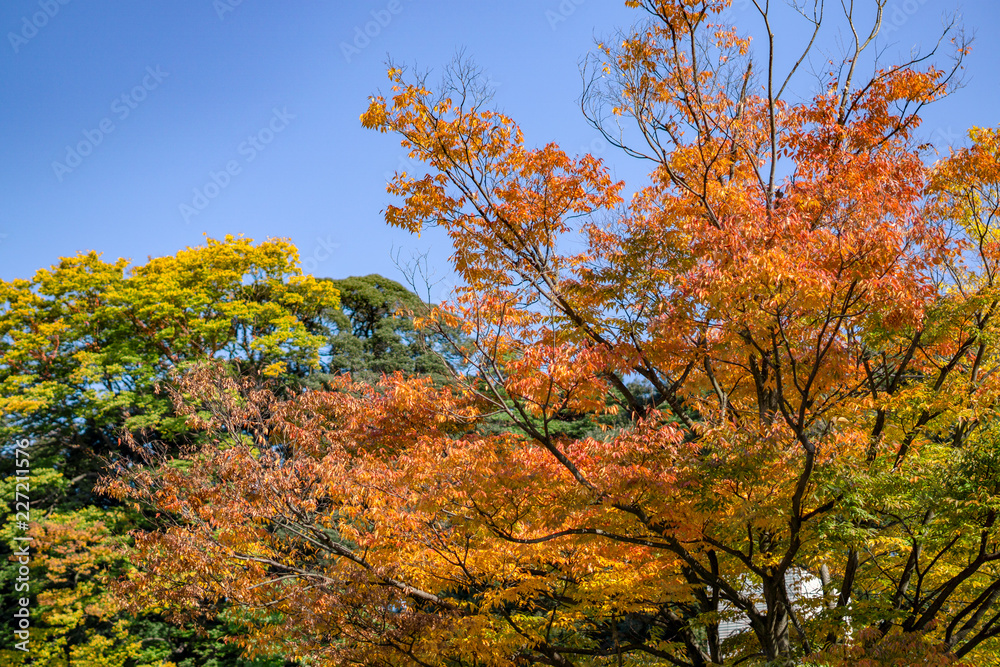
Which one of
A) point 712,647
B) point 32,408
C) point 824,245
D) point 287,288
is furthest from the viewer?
point 287,288

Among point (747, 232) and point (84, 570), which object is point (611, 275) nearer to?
point (747, 232)

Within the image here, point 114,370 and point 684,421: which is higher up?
point 114,370

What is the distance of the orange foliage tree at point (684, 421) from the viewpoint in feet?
22.5

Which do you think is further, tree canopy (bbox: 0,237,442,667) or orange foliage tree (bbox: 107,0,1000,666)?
tree canopy (bbox: 0,237,442,667)

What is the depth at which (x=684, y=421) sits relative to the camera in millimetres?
9414

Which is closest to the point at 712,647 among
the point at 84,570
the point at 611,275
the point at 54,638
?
the point at 611,275

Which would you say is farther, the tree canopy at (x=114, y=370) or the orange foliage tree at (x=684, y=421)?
the tree canopy at (x=114, y=370)

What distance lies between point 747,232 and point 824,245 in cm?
78

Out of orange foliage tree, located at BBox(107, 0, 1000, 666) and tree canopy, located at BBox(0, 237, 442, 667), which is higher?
tree canopy, located at BBox(0, 237, 442, 667)

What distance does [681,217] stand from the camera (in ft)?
29.3

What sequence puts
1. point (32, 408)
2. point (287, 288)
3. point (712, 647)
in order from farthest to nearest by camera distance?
point (287, 288) < point (32, 408) < point (712, 647)

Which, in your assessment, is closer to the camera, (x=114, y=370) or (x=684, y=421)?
(x=684, y=421)

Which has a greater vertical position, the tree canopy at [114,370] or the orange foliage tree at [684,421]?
the tree canopy at [114,370]

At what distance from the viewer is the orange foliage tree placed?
22.5 feet
